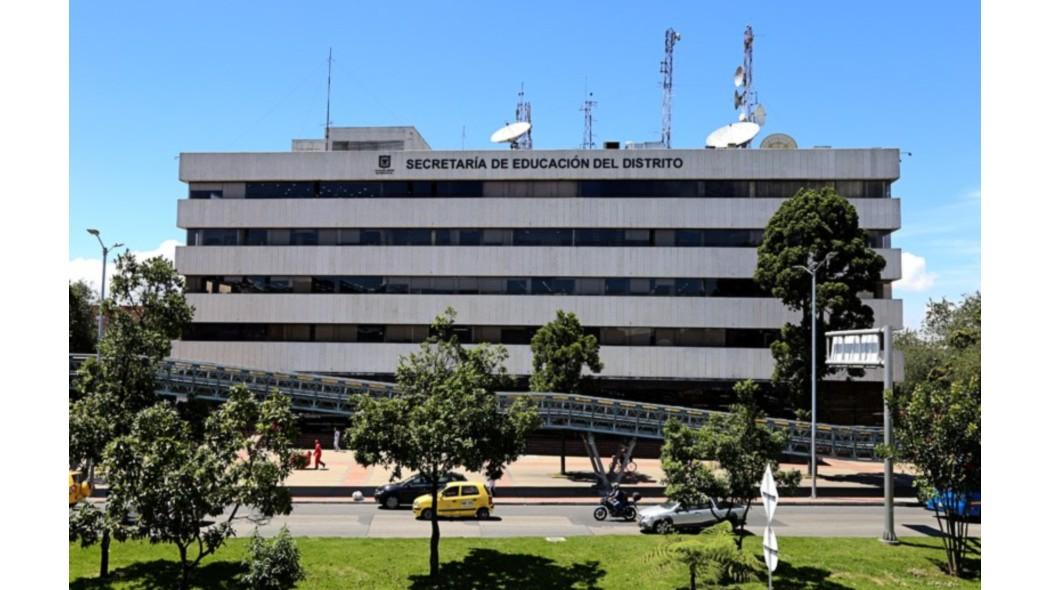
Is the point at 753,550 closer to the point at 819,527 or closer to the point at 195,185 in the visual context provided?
the point at 819,527

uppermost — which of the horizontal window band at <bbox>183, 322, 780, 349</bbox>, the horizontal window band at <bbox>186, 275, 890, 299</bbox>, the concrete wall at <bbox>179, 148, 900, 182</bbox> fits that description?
the concrete wall at <bbox>179, 148, 900, 182</bbox>

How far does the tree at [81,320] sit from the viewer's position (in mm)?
56344

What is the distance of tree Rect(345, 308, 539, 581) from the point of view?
18.2 meters

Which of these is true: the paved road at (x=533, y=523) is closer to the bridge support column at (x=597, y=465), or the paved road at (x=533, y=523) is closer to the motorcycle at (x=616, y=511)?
the motorcycle at (x=616, y=511)

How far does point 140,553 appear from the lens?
20156mm

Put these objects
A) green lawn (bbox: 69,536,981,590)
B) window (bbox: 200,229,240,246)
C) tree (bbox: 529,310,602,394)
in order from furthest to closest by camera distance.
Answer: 1. window (bbox: 200,229,240,246)
2. tree (bbox: 529,310,602,394)
3. green lawn (bbox: 69,536,981,590)

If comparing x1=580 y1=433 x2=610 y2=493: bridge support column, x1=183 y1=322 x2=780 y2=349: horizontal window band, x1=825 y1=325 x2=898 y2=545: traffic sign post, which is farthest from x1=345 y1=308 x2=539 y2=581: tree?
x1=183 y1=322 x2=780 y2=349: horizontal window band

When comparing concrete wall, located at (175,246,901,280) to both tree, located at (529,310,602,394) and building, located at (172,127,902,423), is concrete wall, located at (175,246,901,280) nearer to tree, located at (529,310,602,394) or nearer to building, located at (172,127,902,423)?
building, located at (172,127,902,423)

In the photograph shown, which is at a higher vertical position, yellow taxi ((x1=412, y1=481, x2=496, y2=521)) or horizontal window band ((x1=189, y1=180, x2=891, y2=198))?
horizontal window band ((x1=189, y1=180, x2=891, y2=198))

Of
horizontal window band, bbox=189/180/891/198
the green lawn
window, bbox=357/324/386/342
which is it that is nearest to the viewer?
the green lawn

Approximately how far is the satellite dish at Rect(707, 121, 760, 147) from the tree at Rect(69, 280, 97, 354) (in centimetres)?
4614

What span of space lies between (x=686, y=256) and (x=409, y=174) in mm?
18421

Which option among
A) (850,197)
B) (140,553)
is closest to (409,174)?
(850,197)

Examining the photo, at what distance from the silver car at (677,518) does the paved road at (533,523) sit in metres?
0.69
